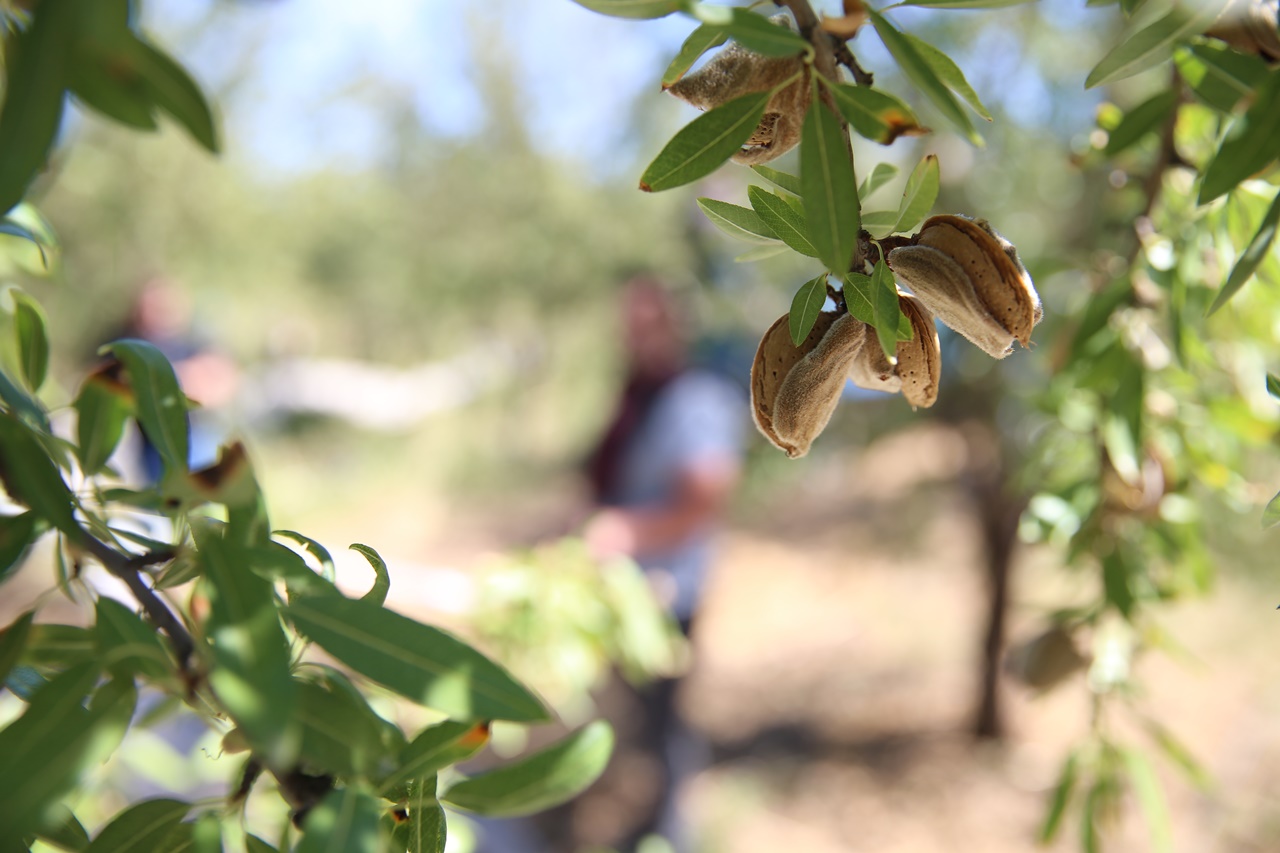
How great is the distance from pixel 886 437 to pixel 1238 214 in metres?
2.46

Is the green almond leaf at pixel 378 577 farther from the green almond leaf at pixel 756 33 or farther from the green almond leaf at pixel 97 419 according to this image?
the green almond leaf at pixel 756 33

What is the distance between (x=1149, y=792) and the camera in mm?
985

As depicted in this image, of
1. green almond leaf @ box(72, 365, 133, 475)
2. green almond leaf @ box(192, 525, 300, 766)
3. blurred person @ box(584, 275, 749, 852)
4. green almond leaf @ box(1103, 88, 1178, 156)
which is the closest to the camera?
green almond leaf @ box(192, 525, 300, 766)

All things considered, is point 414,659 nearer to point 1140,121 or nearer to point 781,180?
point 781,180

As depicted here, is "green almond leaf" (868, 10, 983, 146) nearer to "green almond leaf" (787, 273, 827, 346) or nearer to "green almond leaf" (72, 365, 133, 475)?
"green almond leaf" (787, 273, 827, 346)

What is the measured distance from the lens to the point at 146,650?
1.34 feet

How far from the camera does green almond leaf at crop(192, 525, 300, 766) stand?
1.04ft

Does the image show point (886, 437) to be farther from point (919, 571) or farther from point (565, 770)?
point (565, 770)

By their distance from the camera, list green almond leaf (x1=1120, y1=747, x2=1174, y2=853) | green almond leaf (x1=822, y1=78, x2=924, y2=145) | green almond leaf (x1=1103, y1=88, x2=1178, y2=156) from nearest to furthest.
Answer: green almond leaf (x1=822, y1=78, x2=924, y2=145)
green almond leaf (x1=1103, y1=88, x2=1178, y2=156)
green almond leaf (x1=1120, y1=747, x2=1174, y2=853)

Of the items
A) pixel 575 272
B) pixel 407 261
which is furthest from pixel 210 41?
pixel 575 272

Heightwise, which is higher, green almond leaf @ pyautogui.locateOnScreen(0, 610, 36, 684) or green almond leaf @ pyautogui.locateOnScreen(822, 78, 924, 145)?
green almond leaf @ pyautogui.locateOnScreen(822, 78, 924, 145)

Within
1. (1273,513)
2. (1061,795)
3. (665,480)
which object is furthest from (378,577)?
(665,480)

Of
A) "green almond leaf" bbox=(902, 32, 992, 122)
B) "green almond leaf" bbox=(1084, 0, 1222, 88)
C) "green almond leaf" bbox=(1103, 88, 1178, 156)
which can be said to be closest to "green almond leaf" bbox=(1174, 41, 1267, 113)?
"green almond leaf" bbox=(1084, 0, 1222, 88)

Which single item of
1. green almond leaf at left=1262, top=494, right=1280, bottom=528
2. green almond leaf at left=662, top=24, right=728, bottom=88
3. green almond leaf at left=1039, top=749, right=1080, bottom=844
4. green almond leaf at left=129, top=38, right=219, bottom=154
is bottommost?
green almond leaf at left=1039, top=749, right=1080, bottom=844
